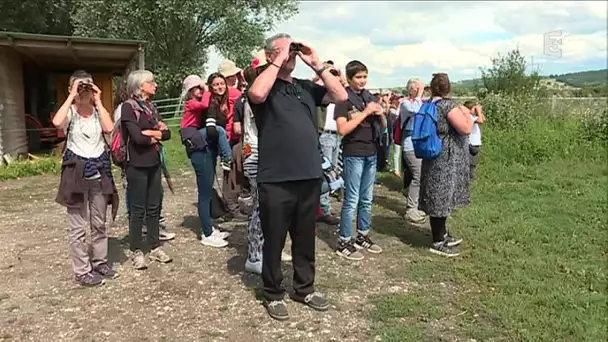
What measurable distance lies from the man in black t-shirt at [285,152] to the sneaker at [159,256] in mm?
1379

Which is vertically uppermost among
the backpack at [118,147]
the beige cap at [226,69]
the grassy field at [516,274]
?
the beige cap at [226,69]

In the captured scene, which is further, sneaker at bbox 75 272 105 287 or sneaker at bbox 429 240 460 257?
sneaker at bbox 429 240 460 257

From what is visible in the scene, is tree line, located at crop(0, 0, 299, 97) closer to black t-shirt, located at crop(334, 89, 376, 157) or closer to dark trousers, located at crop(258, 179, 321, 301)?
black t-shirt, located at crop(334, 89, 376, 157)

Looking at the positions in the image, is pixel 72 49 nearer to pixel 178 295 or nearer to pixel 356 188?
pixel 356 188

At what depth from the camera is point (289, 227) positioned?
417 centimetres

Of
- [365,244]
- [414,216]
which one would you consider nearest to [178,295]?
[365,244]

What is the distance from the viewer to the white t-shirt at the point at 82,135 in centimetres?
456

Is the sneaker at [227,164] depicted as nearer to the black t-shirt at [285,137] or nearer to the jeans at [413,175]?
the black t-shirt at [285,137]

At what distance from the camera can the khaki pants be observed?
4.61 metres

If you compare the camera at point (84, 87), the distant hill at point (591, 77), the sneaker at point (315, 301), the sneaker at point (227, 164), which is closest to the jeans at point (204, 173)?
the sneaker at point (227, 164)

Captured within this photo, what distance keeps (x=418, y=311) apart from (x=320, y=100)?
1607mm

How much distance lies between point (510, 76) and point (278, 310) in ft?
53.7

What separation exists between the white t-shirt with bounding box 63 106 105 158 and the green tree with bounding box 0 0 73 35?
21.2 metres

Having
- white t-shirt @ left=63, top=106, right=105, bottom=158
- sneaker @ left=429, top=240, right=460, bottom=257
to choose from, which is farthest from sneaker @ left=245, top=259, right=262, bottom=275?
sneaker @ left=429, top=240, right=460, bottom=257
